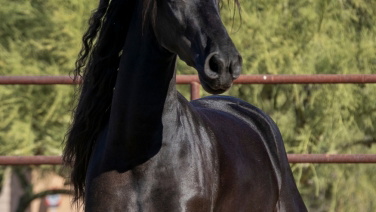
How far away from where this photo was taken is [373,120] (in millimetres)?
9688

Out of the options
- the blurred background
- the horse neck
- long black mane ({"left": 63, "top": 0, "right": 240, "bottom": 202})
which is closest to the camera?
the horse neck

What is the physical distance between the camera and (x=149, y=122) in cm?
349

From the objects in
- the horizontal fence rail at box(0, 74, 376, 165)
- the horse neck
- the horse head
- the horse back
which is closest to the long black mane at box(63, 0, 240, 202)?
the horse neck

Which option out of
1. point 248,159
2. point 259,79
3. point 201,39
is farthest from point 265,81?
point 201,39

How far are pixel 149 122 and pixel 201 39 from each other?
0.49m

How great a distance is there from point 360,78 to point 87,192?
10.3 feet

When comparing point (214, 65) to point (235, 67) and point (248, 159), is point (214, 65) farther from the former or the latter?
point (248, 159)

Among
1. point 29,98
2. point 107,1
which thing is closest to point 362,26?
point 29,98

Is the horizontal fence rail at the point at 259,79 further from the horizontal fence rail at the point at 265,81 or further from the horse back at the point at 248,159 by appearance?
the horse back at the point at 248,159

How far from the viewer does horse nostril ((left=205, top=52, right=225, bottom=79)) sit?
9.78 feet

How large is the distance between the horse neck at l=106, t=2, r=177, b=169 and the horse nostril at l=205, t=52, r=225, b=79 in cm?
42

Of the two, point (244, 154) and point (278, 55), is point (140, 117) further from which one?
point (278, 55)

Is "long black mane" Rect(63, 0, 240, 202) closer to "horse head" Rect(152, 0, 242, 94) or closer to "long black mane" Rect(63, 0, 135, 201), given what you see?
"long black mane" Rect(63, 0, 135, 201)

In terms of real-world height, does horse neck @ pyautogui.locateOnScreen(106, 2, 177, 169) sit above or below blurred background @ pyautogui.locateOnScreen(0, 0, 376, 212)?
above
